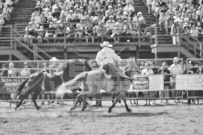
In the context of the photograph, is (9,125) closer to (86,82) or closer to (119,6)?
(86,82)

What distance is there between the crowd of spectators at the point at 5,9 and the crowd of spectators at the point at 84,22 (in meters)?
1.77

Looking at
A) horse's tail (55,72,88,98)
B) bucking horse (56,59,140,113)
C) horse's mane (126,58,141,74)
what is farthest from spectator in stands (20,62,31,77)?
horse's mane (126,58,141,74)

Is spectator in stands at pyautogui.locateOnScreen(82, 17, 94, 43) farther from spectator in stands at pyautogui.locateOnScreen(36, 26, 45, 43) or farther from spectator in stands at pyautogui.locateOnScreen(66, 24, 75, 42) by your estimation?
spectator in stands at pyautogui.locateOnScreen(36, 26, 45, 43)

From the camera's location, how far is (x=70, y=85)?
16188mm

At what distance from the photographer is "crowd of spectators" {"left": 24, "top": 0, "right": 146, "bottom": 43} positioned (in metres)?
22.8

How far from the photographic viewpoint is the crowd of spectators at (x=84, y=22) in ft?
74.9

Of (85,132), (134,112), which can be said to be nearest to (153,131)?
(85,132)

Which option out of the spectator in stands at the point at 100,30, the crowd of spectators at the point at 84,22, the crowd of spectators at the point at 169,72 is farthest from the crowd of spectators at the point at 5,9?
the crowd of spectators at the point at 169,72

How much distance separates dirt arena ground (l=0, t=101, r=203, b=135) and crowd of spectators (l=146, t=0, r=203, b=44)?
25.9 feet

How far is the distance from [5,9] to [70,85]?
444 inches

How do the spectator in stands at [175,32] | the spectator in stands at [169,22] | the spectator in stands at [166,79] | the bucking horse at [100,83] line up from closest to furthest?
the bucking horse at [100,83] → the spectator in stands at [166,79] → the spectator in stands at [175,32] → the spectator in stands at [169,22]

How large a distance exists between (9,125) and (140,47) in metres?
12.9

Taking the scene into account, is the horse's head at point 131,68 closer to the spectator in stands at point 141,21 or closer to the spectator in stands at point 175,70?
→ the spectator in stands at point 175,70

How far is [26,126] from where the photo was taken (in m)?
11.8
